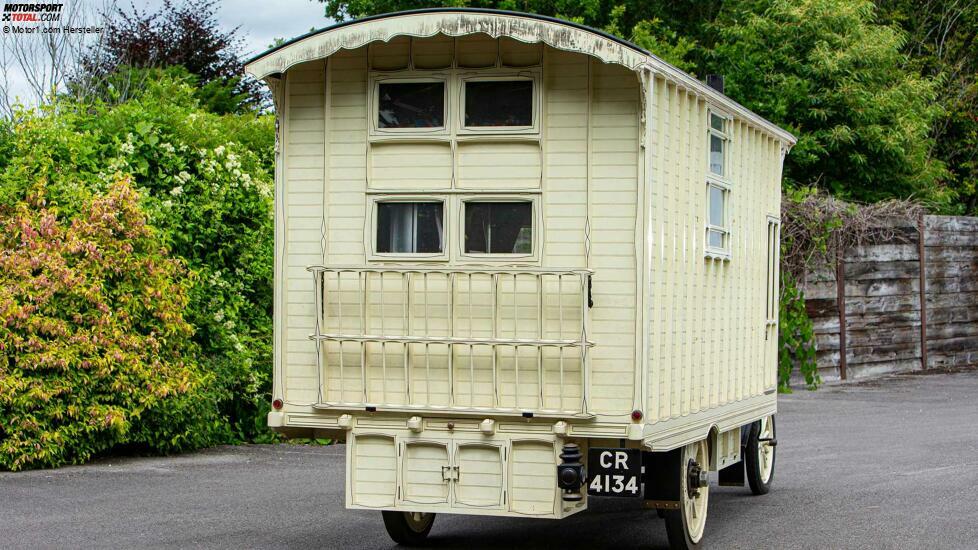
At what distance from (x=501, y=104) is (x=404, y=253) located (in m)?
1.09

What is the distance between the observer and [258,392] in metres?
14.3

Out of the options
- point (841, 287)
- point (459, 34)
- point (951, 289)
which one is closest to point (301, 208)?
point (459, 34)

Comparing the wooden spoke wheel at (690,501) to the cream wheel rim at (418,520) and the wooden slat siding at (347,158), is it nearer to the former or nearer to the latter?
the cream wheel rim at (418,520)

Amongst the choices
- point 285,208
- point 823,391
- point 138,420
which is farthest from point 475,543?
point 823,391

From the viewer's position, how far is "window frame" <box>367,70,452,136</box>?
824 cm

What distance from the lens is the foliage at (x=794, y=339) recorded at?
18906 millimetres

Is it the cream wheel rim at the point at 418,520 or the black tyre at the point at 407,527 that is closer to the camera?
the black tyre at the point at 407,527

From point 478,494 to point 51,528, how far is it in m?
3.41

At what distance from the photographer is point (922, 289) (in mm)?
20969

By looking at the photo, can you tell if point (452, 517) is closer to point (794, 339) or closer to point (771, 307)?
point (771, 307)

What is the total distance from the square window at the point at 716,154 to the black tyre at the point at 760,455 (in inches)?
106

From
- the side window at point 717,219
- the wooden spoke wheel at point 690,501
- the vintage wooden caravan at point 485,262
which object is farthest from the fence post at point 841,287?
the vintage wooden caravan at point 485,262

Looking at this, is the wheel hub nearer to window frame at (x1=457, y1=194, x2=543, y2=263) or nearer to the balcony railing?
the balcony railing

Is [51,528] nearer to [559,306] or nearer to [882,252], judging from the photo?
[559,306]
